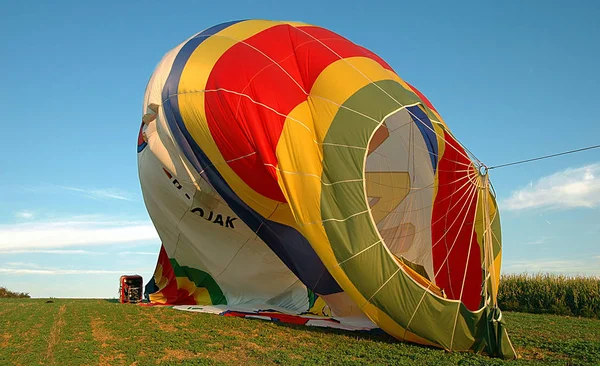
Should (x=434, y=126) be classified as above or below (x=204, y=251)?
above

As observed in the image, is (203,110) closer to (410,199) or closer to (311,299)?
(311,299)

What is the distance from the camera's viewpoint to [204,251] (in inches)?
452

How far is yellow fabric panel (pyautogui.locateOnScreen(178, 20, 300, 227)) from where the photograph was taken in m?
9.62

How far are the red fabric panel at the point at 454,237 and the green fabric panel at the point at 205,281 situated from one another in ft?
14.8

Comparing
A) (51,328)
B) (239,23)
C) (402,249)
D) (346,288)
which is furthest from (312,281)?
(239,23)

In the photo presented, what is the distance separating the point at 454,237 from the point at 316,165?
392cm

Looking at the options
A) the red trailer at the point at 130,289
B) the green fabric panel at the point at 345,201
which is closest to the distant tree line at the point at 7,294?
the red trailer at the point at 130,289

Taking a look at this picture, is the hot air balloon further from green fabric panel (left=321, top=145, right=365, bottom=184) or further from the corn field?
the corn field

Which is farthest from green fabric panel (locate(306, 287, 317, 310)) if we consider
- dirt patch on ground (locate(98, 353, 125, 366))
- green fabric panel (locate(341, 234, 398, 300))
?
dirt patch on ground (locate(98, 353, 125, 366))

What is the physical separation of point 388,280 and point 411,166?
393cm

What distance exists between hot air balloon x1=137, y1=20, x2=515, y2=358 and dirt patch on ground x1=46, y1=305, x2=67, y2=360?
2.25 metres

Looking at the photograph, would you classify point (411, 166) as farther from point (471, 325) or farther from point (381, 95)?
point (471, 325)

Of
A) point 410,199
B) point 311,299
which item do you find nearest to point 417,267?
point 410,199

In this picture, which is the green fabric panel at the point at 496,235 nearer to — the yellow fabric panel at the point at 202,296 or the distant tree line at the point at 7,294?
the yellow fabric panel at the point at 202,296
